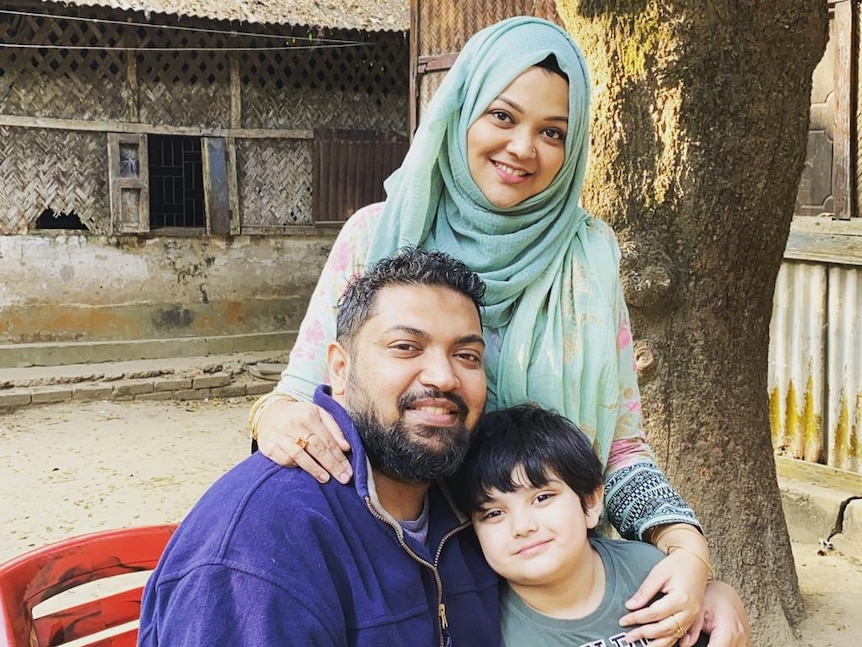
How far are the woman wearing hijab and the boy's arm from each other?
528mm

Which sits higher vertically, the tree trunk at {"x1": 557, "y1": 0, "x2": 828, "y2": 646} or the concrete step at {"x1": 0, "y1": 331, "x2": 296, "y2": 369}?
the tree trunk at {"x1": 557, "y1": 0, "x2": 828, "y2": 646}

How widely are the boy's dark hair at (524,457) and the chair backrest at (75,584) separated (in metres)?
0.89

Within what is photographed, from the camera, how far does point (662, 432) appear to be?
3.78 metres

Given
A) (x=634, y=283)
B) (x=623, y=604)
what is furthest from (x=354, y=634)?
(x=634, y=283)

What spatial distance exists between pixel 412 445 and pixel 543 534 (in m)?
0.35

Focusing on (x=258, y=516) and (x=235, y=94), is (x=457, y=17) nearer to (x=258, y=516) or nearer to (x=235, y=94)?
(x=235, y=94)

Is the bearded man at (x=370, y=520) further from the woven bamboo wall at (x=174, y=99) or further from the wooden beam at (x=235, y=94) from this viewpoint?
the wooden beam at (x=235, y=94)

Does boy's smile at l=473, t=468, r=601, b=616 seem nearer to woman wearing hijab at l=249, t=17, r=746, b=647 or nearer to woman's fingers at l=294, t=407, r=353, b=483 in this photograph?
woman wearing hijab at l=249, t=17, r=746, b=647

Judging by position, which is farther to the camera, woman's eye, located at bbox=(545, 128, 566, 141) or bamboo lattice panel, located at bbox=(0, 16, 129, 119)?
bamboo lattice panel, located at bbox=(0, 16, 129, 119)

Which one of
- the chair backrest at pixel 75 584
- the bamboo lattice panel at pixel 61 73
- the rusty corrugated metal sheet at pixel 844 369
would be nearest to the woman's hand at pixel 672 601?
the chair backrest at pixel 75 584

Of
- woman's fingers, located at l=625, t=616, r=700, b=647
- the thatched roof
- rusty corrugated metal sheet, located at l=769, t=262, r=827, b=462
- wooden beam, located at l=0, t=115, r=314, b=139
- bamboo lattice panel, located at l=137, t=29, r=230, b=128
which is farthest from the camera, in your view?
bamboo lattice panel, located at l=137, t=29, r=230, b=128

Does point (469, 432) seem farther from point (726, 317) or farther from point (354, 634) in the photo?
point (726, 317)

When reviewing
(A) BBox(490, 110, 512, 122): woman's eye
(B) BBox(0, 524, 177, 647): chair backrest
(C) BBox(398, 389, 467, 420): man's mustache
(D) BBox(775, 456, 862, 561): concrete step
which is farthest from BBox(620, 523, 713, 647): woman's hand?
(D) BBox(775, 456, 862, 561): concrete step

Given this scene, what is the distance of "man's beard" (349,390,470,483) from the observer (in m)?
1.74
